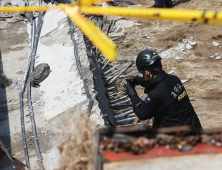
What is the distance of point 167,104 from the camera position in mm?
3000

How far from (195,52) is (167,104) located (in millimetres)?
5302

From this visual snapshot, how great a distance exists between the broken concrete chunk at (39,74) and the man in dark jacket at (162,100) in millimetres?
2919

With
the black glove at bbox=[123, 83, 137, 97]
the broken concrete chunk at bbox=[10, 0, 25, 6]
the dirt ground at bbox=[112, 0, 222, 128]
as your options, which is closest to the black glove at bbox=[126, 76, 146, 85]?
the black glove at bbox=[123, 83, 137, 97]

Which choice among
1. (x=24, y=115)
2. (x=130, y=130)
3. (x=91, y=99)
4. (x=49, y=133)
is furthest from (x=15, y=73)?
(x=130, y=130)

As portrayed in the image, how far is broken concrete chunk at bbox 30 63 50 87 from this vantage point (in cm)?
535

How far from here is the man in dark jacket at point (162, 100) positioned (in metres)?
3.00

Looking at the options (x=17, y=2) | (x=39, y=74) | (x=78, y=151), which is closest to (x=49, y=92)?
(x=39, y=74)

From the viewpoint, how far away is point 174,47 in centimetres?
793

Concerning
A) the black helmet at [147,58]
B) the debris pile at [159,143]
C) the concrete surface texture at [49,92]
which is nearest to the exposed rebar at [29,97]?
the concrete surface texture at [49,92]

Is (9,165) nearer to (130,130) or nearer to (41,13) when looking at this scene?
(130,130)

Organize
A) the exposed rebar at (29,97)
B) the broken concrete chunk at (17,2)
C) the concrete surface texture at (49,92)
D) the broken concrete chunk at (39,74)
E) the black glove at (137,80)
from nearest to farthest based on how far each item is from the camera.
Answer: the black glove at (137,80), the exposed rebar at (29,97), the concrete surface texture at (49,92), the broken concrete chunk at (39,74), the broken concrete chunk at (17,2)

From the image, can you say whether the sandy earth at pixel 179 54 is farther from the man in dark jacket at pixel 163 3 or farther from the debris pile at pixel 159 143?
the debris pile at pixel 159 143

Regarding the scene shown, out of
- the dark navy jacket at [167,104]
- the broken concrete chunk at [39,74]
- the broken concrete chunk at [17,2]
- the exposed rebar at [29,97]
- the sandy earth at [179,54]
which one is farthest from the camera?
the broken concrete chunk at [17,2]

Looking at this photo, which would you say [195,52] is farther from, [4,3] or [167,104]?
[4,3]
